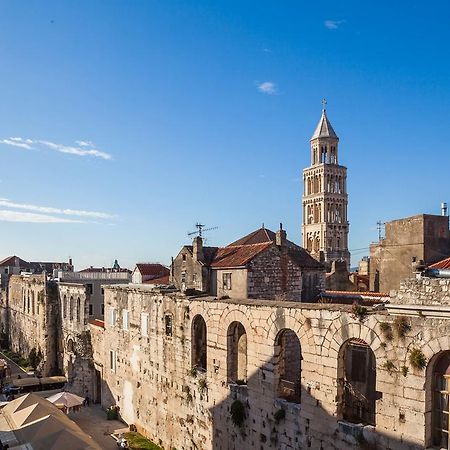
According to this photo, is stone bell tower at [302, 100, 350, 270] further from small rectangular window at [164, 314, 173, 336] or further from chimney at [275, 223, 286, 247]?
small rectangular window at [164, 314, 173, 336]

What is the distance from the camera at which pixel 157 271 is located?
3803cm

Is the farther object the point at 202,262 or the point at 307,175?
the point at 307,175

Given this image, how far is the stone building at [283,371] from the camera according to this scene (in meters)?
11.2

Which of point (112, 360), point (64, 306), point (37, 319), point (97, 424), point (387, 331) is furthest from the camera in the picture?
point (37, 319)

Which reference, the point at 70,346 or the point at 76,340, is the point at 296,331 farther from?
the point at 70,346

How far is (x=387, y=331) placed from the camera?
11.9m

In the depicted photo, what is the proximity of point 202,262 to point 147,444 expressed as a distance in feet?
29.6

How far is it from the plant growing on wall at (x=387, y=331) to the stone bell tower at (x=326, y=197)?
71.6m

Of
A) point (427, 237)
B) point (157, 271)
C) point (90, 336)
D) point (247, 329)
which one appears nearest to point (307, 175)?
point (157, 271)

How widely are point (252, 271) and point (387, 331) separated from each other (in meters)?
10.2

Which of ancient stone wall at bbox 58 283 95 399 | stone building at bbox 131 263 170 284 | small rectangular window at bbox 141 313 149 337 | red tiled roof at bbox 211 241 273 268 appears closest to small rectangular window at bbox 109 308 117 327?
small rectangular window at bbox 141 313 149 337

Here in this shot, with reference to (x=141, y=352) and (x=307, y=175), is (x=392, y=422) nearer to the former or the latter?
(x=141, y=352)

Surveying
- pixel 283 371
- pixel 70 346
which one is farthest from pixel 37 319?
pixel 283 371

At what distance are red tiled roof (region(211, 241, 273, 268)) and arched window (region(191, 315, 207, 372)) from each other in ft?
11.3
